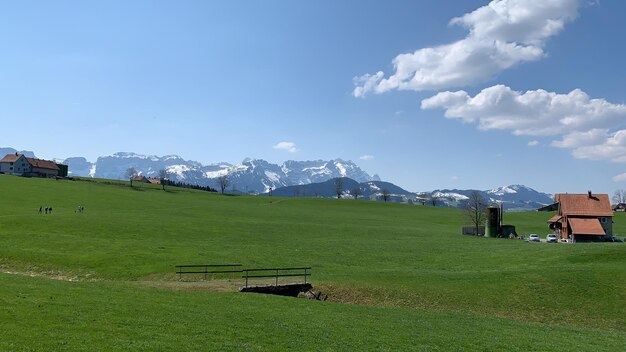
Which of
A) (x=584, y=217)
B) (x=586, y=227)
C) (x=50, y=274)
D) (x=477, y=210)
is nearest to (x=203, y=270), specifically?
(x=50, y=274)

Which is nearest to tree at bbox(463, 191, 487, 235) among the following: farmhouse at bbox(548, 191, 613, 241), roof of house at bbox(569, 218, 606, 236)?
farmhouse at bbox(548, 191, 613, 241)

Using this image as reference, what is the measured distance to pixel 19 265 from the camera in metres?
44.0

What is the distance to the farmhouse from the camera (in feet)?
314

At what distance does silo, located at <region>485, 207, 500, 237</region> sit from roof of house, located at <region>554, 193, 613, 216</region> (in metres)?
16.5

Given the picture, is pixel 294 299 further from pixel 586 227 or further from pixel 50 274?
pixel 586 227

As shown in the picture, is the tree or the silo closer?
the silo

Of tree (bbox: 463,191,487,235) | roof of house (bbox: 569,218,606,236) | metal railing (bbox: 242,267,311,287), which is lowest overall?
metal railing (bbox: 242,267,311,287)

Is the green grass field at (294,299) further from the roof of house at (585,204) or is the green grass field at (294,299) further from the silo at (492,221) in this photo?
the roof of house at (585,204)

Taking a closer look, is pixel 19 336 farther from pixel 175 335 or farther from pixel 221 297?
pixel 221 297

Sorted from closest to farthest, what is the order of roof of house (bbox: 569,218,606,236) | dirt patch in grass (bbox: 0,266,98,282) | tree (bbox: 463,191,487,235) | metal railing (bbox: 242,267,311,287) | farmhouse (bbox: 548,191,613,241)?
metal railing (bbox: 242,267,311,287)
dirt patch in grass (bbox: 0,266,98,282)
roof of house (bbox: 569,218,606,236)
farmhouse (bbox: 548,191,613,241)
tree (bbox: 463,191,487,235)

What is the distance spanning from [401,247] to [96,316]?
2008 inches

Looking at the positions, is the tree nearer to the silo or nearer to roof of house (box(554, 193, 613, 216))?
the silo

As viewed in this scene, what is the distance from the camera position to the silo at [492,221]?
10094cm

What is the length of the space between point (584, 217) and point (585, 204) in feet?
13.7
